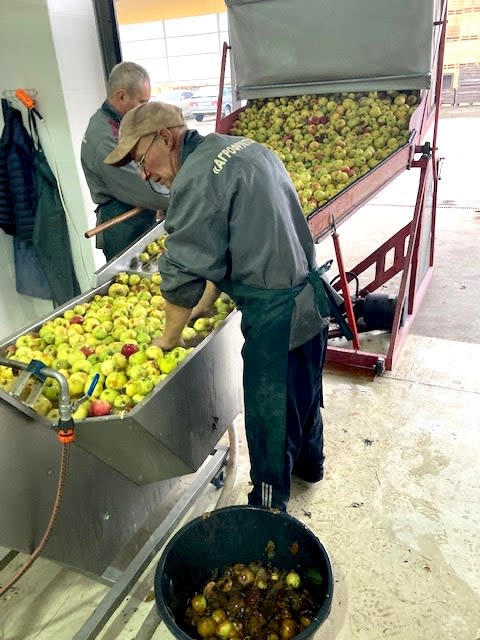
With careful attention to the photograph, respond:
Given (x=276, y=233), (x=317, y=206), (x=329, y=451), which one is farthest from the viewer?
(x=317, y=206)

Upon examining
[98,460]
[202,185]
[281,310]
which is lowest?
[98,460]

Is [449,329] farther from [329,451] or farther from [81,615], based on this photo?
[81,615]

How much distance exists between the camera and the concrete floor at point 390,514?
202cm

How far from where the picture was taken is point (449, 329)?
4176 millimetres

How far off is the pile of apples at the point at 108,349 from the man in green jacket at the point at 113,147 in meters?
A: 0.80

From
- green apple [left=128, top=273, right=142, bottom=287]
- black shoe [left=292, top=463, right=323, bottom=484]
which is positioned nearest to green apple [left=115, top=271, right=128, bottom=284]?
green apple [left=128, top=273, right=142, bottom=287]

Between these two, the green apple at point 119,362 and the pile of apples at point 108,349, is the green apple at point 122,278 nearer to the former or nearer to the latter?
the pile of apples at point 108,349

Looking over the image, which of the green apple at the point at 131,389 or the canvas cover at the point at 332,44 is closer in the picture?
the green apple at the point at 131,389

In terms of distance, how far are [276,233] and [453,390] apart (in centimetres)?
213

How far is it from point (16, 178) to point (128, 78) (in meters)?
1.44

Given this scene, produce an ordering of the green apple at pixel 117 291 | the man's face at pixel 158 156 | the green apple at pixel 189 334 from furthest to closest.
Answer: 1. the green apple at pixel 117 291
2. the green apple at pixel 189 334
3. the man's face at pixel 158 156

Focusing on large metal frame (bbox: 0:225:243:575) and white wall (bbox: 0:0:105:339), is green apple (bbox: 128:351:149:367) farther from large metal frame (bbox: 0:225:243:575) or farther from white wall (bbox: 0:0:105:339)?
white wall (bbox: 0:0:105:339)

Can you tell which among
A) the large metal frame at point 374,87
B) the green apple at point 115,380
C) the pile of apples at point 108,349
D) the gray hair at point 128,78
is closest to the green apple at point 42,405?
the pile of apples at point 108,349

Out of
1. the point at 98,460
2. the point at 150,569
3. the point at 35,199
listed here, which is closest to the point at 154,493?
the point at 150,569
